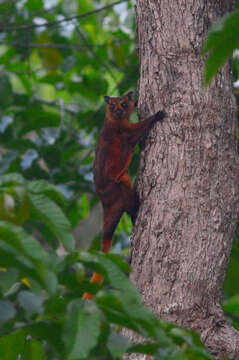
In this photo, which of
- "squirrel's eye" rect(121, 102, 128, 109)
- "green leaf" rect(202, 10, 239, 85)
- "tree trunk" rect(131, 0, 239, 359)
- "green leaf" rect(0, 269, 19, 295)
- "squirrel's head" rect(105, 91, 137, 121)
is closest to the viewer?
"green leaf" rect(202, 10, 239, 85)

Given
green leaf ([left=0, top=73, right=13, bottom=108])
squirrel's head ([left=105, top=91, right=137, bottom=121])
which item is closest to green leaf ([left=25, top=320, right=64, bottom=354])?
squirrel's head ([left=105, top=91, right=137, bottom=121])

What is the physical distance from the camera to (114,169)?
12.1ft

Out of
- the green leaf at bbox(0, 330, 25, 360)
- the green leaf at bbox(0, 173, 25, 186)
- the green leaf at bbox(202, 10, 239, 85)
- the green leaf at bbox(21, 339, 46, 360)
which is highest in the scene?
the green leaf at bbox(202, 10, 239, 85)

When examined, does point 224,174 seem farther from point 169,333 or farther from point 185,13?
point 169,333

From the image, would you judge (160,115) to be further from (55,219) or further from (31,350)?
(55,219)

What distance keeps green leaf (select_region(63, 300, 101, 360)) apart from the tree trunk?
1218 millimetres

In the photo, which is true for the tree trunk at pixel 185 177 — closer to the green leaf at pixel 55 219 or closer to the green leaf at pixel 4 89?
the green leaf at pixel 55 219

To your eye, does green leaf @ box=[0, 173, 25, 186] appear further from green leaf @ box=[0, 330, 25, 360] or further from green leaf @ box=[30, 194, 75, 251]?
green leaf @ box=[0, 330, 25, 360]

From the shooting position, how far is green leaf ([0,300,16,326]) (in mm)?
1384

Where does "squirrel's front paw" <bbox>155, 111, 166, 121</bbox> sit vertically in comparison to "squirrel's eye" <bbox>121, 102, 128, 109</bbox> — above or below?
above

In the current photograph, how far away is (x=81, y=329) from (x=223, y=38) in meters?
0.68

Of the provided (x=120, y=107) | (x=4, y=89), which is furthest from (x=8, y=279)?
(x=4, y=89)

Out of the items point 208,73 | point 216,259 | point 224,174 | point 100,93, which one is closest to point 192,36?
point 224,174

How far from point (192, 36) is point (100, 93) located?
3.08 m
